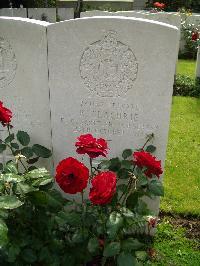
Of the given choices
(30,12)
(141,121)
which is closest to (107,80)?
(141,121)

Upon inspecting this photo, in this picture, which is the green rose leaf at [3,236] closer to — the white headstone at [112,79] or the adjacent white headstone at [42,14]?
the white headstone at [112,79]

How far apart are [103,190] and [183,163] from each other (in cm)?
273

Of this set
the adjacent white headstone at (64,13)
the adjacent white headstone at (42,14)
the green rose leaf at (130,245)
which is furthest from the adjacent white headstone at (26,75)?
the adjacent white headstone at (64,13)

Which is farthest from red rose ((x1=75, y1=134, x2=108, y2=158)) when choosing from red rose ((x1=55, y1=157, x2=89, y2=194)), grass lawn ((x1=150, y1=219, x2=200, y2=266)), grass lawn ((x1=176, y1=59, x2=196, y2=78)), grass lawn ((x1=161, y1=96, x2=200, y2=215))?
grass lawn ((x1=176, y1=59, x2=196, y2=78))

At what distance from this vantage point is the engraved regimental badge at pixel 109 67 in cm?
260

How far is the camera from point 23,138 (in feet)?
9.34

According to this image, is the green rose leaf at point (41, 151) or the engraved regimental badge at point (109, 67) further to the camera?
the green rose leaf at point (41, 151)

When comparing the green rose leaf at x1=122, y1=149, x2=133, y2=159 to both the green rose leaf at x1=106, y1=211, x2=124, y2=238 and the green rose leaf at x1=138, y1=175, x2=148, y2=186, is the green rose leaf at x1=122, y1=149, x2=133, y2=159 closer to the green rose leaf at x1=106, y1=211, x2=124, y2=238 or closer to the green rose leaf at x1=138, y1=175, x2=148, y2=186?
the green rose leaf at x1=138, y1=175, x2=148, y2=186

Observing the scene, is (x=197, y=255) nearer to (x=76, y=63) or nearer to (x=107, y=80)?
(x=107, y=80)

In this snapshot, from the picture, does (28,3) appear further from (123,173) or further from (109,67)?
(123,173)

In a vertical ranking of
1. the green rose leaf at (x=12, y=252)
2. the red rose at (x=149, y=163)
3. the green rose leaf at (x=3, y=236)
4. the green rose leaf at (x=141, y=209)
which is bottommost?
the green rose leaf at (x=12, y=252)

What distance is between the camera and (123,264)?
7.02 feet

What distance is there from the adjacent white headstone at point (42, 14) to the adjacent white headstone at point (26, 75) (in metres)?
8.53

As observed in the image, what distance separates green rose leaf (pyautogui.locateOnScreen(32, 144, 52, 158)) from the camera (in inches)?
112
